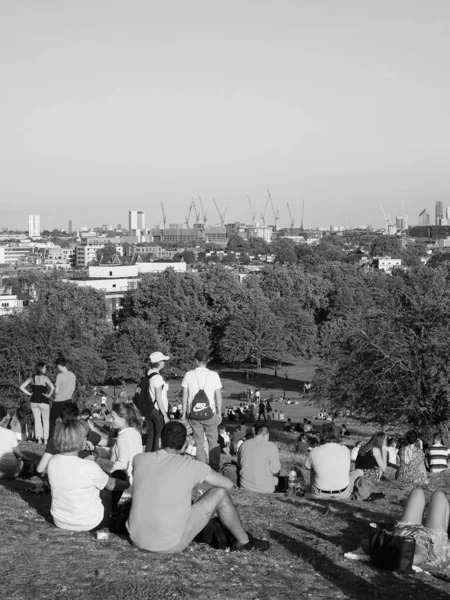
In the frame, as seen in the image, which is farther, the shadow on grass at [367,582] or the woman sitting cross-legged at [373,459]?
the woman sitting cross-legged at [373,459]

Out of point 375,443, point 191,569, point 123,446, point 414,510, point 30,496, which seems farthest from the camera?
point 375,443

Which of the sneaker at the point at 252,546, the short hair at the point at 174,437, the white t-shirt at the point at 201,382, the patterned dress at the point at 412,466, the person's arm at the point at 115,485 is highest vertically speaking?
the short hair at the point at 174,437

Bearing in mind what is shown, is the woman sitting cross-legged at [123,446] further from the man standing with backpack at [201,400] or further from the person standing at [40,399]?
the person standing at [40,399]

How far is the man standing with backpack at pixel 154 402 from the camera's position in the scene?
Result: 11.1 metres

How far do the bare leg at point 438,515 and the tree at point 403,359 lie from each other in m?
12.4

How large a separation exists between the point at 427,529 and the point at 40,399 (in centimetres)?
834

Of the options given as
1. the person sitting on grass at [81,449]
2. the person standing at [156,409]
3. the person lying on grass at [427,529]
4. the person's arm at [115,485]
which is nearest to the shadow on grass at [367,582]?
the person lying on grass at [427,529]

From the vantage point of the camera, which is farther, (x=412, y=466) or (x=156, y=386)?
(x=412, y=466)

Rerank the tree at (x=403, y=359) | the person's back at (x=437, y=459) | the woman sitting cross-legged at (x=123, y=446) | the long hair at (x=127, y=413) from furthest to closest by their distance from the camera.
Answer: the tree at (x=403, y=359), the person's back at (x=437, y=459), the long hair at (x=127, y=413), the woman sitting cross-legged at (x=123, y=446)

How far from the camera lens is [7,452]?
9.67 meters

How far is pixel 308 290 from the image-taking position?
80.0 meters

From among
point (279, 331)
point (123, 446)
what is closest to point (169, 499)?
point (123, 446)

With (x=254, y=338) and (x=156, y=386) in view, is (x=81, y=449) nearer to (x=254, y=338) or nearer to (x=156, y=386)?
(x=156, y=386)

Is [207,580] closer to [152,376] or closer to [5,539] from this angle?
[5,539]
